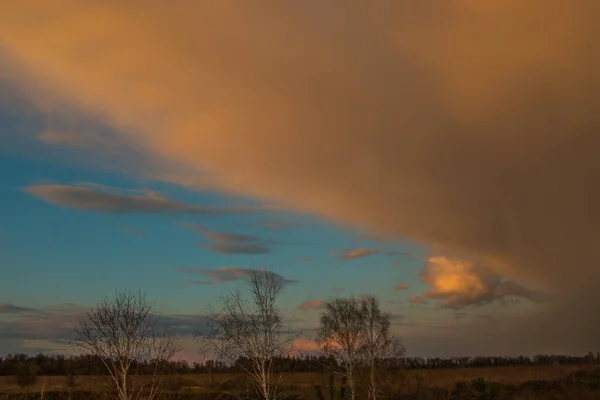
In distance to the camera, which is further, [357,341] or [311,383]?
[311,383]

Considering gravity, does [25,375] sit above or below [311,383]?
above

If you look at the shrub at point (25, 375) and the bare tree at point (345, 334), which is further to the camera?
the shrub at point (25, 375)

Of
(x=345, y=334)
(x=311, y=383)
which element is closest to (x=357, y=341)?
(x=345, y=334)

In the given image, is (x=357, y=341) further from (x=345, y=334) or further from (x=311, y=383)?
(x=311, y=383)

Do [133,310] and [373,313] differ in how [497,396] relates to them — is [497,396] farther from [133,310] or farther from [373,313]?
[133,310]

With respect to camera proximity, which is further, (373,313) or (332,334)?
(373,313)

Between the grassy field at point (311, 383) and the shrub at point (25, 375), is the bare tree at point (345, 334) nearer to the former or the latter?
the grassy field at point (311, 383)

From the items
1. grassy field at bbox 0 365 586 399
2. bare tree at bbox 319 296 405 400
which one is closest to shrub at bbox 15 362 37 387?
grassy field at bbox 0 365 586 399

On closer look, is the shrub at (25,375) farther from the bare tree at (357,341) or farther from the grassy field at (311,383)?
the bare tree at (357,341)

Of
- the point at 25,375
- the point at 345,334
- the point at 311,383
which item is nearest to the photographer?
the point at 345,334

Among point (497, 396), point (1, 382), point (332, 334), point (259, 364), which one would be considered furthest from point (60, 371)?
point (259, 364)

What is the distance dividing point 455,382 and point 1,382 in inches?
3167

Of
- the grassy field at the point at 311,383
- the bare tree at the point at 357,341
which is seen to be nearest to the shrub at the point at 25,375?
the grassy field at the point at 311,383

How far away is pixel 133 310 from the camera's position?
32750 millimetres
